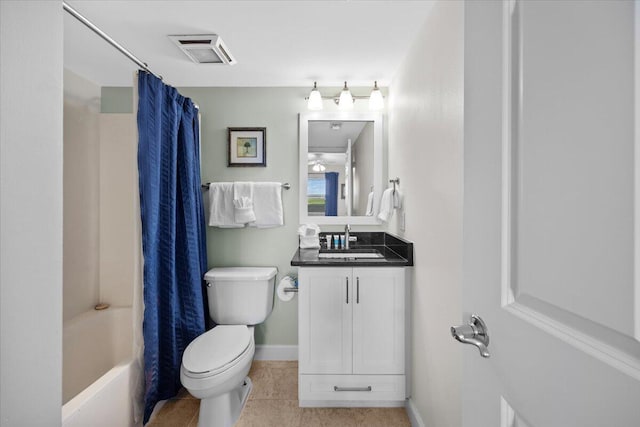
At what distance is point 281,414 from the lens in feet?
5.89

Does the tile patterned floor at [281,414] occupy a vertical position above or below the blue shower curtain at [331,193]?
below

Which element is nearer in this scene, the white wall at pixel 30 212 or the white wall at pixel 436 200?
the white wall at pixel 30 212

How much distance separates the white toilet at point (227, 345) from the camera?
1551 mm

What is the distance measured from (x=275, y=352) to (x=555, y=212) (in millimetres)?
2435

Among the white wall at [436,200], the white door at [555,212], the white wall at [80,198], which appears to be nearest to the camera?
the white door at [555,212]

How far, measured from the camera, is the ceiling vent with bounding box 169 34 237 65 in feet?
5.73

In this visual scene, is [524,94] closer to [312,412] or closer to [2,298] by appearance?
[2,298]

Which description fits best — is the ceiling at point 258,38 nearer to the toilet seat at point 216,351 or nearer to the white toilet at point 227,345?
the white toilet at point 227,345

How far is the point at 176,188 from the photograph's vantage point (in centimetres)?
201

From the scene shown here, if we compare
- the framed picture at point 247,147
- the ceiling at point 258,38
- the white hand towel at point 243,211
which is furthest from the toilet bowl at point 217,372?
the ceiling at point 258,38

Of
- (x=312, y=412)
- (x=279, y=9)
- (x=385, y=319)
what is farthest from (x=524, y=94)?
(x=312, y=412)

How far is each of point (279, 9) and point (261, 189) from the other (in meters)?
1.24

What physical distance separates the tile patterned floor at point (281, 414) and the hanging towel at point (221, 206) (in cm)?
119

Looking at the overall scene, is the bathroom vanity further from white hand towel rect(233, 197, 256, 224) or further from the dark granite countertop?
white hand towel rect(233, 197, 256, 224)
